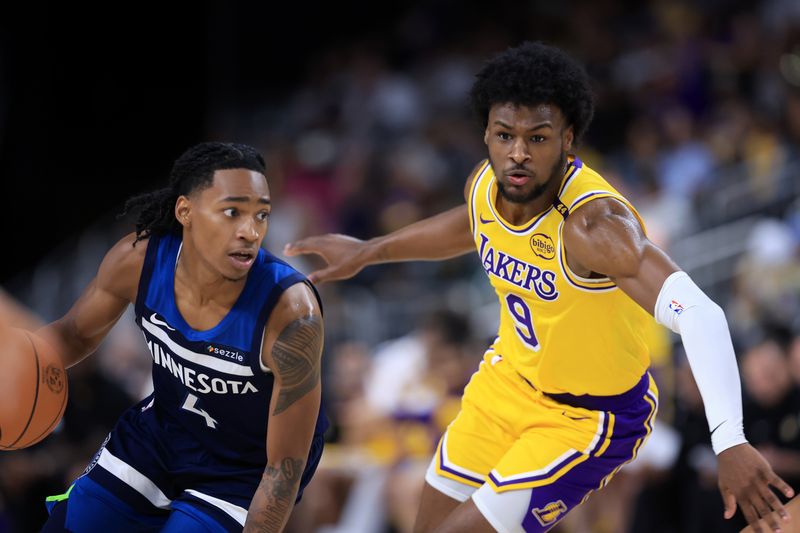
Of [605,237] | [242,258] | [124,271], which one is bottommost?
[124,271]

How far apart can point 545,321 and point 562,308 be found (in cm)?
11

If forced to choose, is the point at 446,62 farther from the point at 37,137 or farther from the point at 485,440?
the point at 485,440

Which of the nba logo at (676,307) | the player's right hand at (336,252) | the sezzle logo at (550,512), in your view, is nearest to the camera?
the nba logo at (676,307)

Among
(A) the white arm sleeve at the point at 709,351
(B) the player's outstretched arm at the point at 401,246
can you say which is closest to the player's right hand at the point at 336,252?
(B) the player's outstretched arm at the point at 401,246

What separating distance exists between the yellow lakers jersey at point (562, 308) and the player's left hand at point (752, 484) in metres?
0.85

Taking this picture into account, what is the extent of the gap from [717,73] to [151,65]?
7960 mm

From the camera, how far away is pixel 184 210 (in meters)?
4.30

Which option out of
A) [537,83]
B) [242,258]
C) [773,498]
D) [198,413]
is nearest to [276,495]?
[198,413]

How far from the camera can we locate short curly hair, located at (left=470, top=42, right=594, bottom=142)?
433 centimetres

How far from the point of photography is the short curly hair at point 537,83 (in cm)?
433

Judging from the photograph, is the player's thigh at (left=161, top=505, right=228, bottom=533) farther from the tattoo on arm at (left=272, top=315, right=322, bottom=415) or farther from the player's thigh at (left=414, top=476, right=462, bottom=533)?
the player's thigh at (left=414, top=476, right=462, bottom=533)

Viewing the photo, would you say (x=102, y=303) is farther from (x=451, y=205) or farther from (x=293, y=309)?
(x=451, y=205)

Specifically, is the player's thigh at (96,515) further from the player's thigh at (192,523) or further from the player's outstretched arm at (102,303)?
the player's outstretched arm at (102,303)

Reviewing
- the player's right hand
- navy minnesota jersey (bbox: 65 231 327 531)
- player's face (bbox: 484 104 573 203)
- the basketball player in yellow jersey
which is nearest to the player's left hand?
the basketball player in yellow jersey
